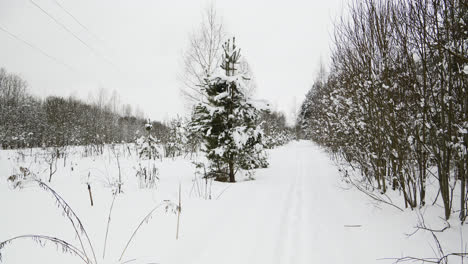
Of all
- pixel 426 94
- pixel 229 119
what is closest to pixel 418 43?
pixel 426 94

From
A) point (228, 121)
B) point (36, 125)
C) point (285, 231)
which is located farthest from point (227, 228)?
point (36, 125)

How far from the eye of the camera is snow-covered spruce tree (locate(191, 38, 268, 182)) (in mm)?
5578

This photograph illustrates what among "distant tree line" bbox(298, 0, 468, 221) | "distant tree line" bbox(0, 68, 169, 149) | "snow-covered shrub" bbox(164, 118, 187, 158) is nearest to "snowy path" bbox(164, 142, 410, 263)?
"distant tree line" bbox(298, 0, 468, 221)

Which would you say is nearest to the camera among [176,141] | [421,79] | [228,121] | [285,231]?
[285,231]

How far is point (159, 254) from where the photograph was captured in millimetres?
2064

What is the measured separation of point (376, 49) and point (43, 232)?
236 inches

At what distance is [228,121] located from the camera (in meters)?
5.75

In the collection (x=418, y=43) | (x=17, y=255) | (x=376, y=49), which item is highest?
(x=376, y=49)

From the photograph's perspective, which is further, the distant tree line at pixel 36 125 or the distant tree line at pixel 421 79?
the distant tree line at pixel 36 125

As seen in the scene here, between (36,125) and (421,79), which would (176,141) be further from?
(36,125)

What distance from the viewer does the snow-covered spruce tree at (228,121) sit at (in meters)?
5.58

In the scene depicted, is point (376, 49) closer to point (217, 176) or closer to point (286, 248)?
point (286, 248)

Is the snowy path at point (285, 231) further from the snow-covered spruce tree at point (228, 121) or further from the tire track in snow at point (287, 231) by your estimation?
the snow-covered spruce tree at point (228, 121)

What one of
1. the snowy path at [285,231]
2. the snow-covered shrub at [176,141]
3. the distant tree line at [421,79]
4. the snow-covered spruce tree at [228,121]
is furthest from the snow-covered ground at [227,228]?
the snow-covered shrub at [176,141]
